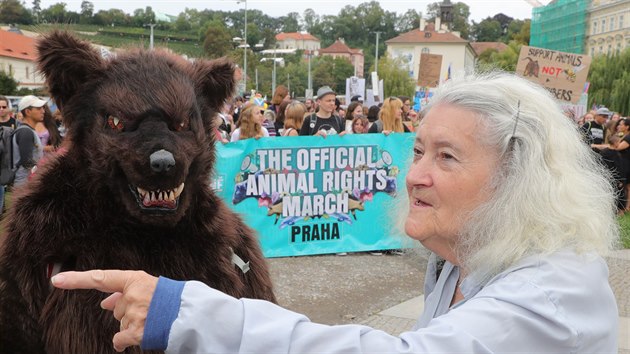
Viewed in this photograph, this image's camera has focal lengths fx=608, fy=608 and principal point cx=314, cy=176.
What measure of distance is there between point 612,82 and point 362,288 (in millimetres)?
39898

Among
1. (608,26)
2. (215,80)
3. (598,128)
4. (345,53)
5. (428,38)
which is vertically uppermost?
(608,26)

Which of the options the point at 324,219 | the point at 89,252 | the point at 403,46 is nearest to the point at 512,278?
the point at 89,252

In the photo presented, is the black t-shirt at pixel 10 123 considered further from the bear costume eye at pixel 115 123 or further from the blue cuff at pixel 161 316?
the blue cuff at pixel 161 316

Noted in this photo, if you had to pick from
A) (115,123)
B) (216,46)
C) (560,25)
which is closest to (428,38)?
(560,25)

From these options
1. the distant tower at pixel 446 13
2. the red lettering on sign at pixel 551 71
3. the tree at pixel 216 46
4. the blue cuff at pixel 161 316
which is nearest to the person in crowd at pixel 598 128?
the red lettering on sign at pixel 551 71

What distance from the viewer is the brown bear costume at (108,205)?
2.09 m

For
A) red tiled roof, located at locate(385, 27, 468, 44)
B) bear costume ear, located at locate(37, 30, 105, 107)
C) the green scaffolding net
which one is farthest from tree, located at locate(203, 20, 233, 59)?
red tiled roof, located at locate(385, 27, 468, 44)

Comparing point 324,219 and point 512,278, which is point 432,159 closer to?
point 512,278

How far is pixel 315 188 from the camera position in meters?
7.80

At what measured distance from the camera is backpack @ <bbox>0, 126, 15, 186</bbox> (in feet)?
25.4

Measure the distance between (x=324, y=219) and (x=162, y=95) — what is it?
575 centimetres

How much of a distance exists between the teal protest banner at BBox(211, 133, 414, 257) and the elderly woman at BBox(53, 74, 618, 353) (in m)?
5.65

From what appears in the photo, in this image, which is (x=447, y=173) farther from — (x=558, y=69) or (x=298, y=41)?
(x=298, y=41)

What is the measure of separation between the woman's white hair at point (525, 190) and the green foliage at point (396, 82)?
7139cm
